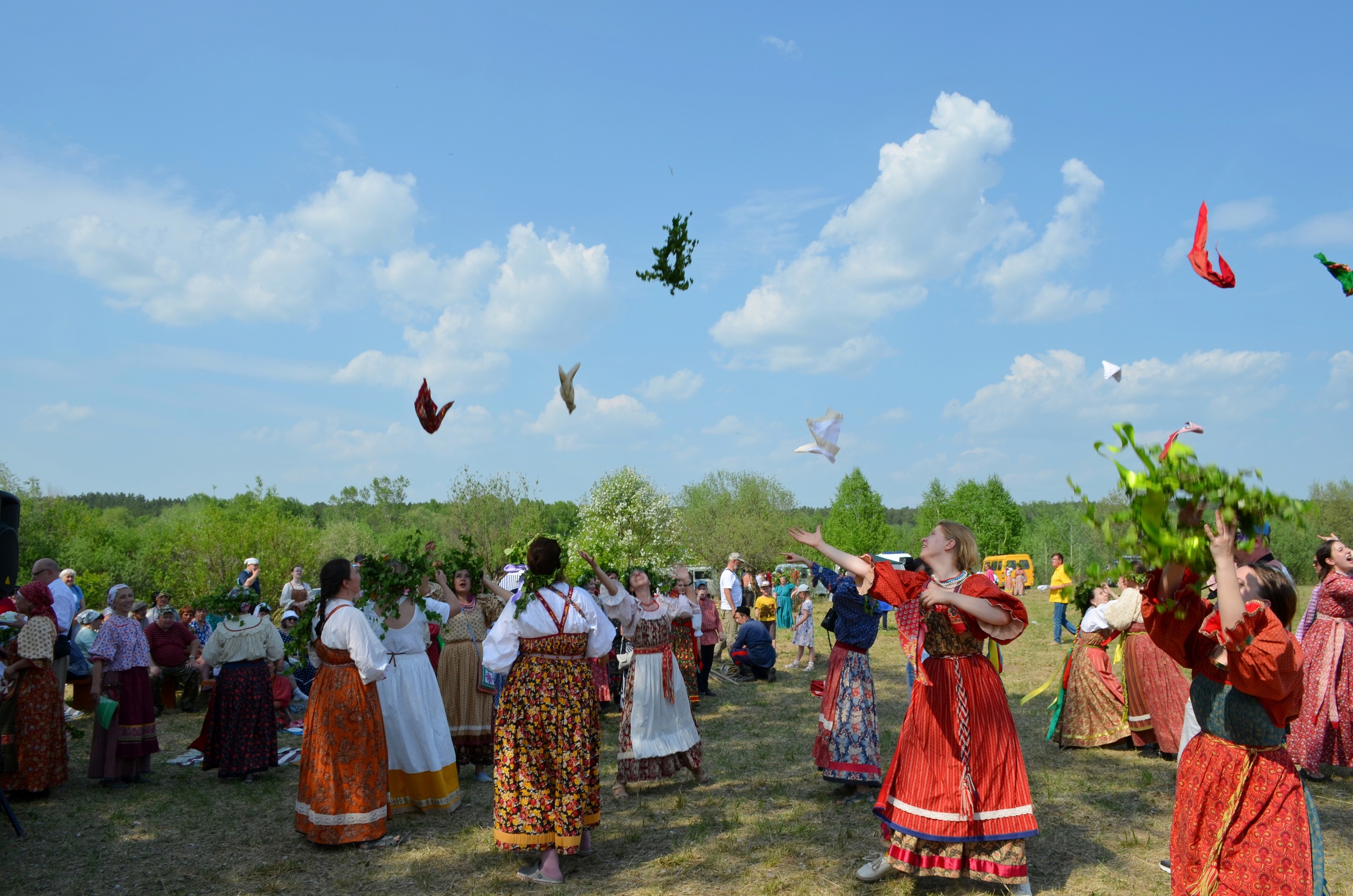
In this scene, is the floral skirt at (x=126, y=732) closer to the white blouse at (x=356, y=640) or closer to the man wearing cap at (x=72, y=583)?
the white blouse at (x=356, y=640)

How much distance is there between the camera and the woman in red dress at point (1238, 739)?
3029 millimetres

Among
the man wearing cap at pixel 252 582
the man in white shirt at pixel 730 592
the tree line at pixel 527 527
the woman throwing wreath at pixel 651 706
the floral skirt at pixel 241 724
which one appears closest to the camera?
the woman throwing wreath at pixel 651 706

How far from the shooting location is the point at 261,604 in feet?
28.4

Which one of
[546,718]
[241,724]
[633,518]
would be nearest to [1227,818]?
[546,718]

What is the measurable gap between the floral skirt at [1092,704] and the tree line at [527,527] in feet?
15.5

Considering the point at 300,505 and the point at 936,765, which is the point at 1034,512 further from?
the point at 936,765

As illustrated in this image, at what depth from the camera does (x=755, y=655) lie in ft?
45.4

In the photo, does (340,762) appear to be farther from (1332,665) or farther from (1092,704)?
(1332,665)

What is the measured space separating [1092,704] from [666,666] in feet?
14.1

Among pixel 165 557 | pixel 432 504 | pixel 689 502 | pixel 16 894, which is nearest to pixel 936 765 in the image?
pixel 16 894

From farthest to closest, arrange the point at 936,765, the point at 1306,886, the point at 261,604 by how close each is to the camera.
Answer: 1. the point at 261,604
2. the point at 936,765
3. the point at 1306,886

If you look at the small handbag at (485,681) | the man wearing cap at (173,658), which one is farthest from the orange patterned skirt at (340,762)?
the man wearing cap at (173,658)

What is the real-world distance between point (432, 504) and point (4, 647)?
61539mm

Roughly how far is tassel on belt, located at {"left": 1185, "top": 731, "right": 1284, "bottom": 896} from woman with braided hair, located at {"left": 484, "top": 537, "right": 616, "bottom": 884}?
10.9ft
